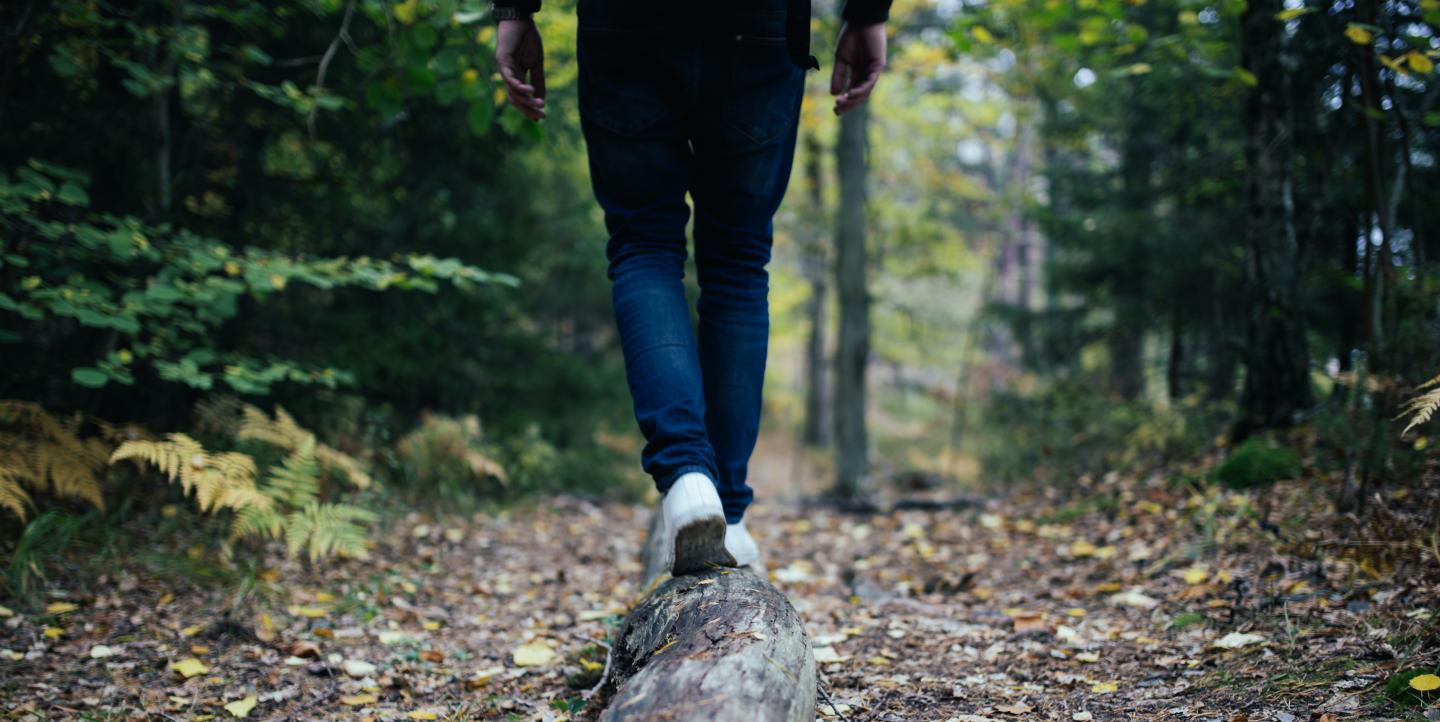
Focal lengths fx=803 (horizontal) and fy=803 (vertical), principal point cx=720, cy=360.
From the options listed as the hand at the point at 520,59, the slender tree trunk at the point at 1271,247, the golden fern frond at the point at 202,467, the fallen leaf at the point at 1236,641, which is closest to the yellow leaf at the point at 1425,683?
the fallen leaf at the point at 1236,641

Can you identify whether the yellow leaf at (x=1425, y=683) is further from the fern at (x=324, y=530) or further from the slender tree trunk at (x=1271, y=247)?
the fern at (x=324, y=530)

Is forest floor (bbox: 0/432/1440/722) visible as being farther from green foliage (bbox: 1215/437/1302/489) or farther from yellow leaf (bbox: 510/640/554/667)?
green foliage (bbox: 1215/437/1302/489)

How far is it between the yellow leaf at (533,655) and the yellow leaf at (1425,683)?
195 centimetres

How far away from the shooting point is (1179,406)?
475cm

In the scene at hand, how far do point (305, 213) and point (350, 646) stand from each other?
294 centimetres

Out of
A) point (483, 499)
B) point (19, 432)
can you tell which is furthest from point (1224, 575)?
point (19, 432)

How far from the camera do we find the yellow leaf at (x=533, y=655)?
2.24 meters

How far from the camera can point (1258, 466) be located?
3324 millimetres

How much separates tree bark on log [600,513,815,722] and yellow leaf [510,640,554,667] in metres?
0.44

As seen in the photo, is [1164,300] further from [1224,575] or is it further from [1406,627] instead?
[1406,627]

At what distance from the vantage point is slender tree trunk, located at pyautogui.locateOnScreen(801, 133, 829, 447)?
39.6ft

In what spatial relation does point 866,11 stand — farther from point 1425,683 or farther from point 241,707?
point 241,707

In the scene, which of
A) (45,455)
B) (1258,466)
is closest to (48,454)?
(45,455)

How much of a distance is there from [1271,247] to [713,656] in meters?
3.56
